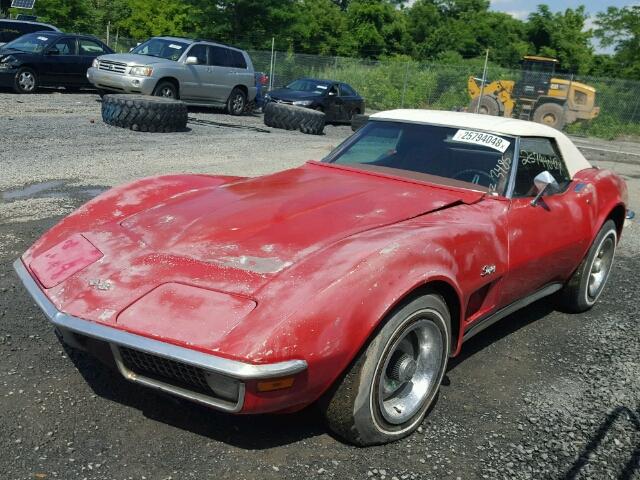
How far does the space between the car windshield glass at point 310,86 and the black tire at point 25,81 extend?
684 centimetres

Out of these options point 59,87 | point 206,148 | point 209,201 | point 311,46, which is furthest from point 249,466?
point 311,46

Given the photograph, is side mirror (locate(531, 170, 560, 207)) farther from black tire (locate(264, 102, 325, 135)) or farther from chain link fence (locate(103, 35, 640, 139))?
chain link fence (locate(103, 35, 640, 139))

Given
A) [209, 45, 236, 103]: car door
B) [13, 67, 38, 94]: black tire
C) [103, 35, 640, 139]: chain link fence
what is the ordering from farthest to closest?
1. [103, 35, 640, 139]: chain link fence
2. [209, 45, 236, 103]: car door
3. [13, 67, 38, 94]: black tire

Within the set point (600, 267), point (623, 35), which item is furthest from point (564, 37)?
point (600, 267)

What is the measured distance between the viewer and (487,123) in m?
4.27

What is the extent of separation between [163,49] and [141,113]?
4.30 meters

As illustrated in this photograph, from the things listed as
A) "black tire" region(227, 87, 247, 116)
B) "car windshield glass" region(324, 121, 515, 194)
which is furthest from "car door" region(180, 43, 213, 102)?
"car windshield glass" region(324, 121, 515, 194)

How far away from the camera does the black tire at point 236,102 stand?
16562 mm

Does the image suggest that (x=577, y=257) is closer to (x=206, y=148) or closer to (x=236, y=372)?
(x=236, y=372)

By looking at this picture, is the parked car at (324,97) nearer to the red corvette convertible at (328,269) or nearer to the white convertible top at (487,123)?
the white convertible top at (487,123)

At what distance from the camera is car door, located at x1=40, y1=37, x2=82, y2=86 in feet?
51.1

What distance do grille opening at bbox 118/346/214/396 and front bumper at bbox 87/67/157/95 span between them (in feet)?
39.9

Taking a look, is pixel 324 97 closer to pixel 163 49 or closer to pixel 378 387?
pixel 163 49

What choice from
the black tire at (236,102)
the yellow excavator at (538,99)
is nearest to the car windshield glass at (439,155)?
the black tire at (236,102)
